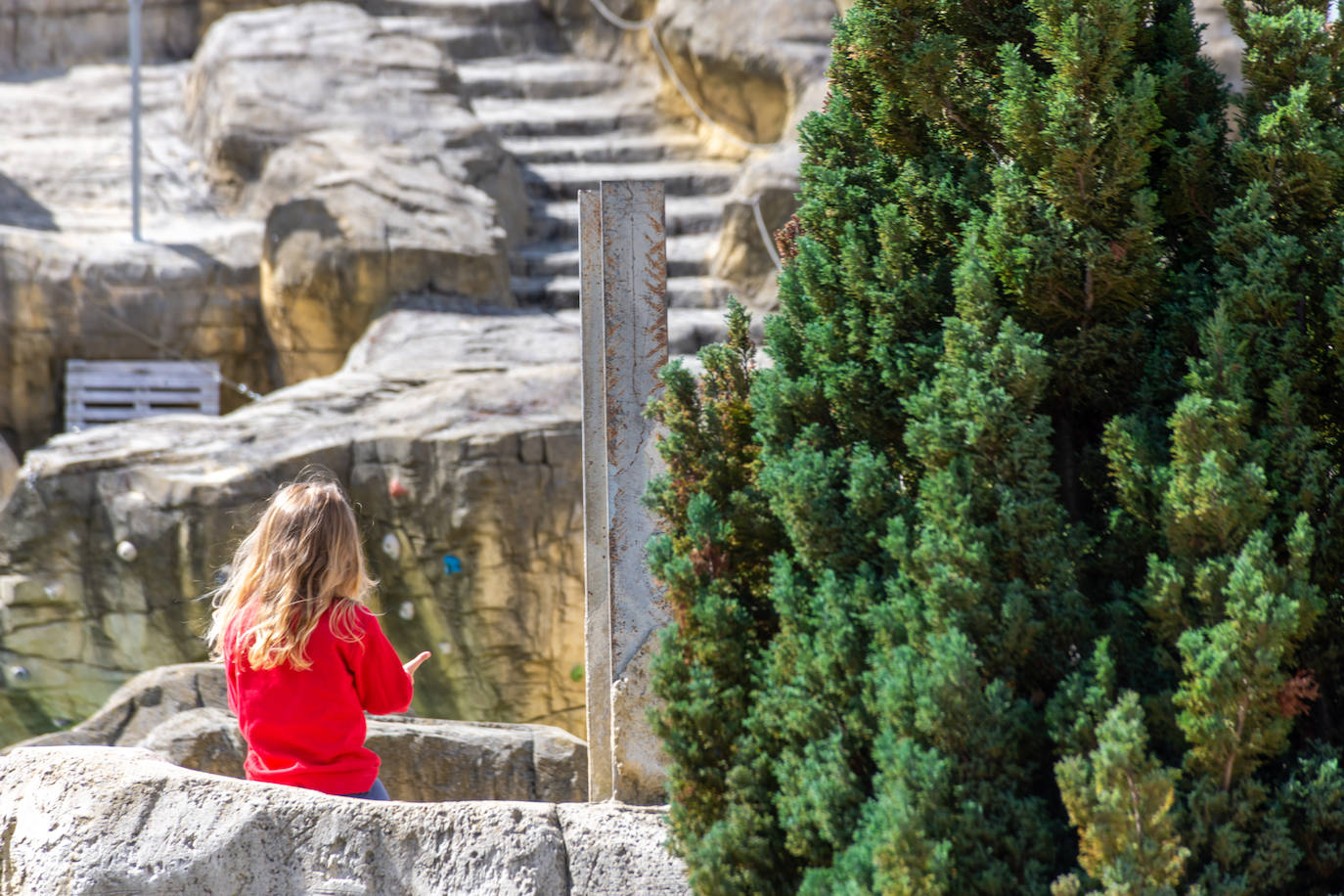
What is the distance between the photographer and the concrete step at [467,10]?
15.5 meters

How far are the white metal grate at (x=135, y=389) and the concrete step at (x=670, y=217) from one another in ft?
12.2

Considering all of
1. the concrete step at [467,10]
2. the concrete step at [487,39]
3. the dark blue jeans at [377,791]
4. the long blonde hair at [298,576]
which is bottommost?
the dark blue jeans at [377,791]

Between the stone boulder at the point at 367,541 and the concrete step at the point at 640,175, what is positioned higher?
the concrete step at the point at 640,175

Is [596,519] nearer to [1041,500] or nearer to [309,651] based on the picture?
[309,651]

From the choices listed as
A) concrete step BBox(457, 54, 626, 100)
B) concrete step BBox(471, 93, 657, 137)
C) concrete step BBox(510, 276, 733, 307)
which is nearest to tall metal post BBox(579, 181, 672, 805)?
concrete step BBox(510, 276, 733, 307)

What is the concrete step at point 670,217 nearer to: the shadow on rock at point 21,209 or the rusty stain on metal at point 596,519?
the shadow on rock at point 21,209

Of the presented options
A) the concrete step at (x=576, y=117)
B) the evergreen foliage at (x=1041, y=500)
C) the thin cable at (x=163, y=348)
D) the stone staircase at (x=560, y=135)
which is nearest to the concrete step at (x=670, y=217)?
the stone staircase at (x=560, y=135)

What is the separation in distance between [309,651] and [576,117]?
1224cm

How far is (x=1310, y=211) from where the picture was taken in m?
2.08

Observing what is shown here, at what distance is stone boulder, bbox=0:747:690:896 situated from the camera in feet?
8.11

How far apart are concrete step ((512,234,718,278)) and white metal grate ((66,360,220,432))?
3.20m

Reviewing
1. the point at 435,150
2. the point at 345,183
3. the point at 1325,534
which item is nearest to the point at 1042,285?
the point at 1325,534

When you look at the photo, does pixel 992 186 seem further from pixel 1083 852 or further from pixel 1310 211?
pixel 1083 852

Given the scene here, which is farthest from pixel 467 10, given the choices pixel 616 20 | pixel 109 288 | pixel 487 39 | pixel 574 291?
pixel 109 288
